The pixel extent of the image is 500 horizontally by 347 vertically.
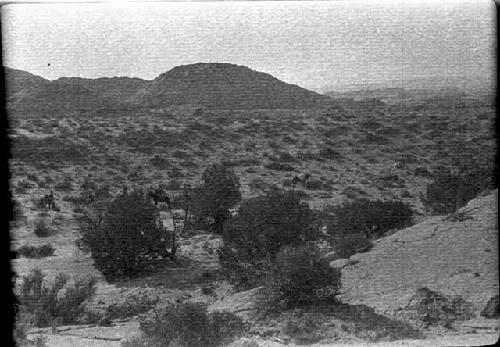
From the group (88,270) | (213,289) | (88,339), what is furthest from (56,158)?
(88,339)

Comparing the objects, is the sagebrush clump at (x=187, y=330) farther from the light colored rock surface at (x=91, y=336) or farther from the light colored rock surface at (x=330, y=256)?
the light colored rock surface at (x=330, y=256)

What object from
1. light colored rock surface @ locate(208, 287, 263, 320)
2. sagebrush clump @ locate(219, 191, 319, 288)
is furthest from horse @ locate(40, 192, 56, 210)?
light colored rock surface @ locate(208, 287, 263, 320)

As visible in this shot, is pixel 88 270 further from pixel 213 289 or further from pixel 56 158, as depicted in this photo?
pixel 56 158

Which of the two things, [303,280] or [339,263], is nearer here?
[303,280]

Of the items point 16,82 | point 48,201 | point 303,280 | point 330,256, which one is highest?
point 16,82

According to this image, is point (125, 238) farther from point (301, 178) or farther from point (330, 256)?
point (301, 178)

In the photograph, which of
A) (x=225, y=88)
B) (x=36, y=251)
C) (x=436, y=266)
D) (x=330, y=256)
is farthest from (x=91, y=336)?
(x=225, y=88)

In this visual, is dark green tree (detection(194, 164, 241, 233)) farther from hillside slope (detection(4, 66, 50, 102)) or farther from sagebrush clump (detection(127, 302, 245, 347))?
sagebrush clump (detection(127, 302, 245, 347))
